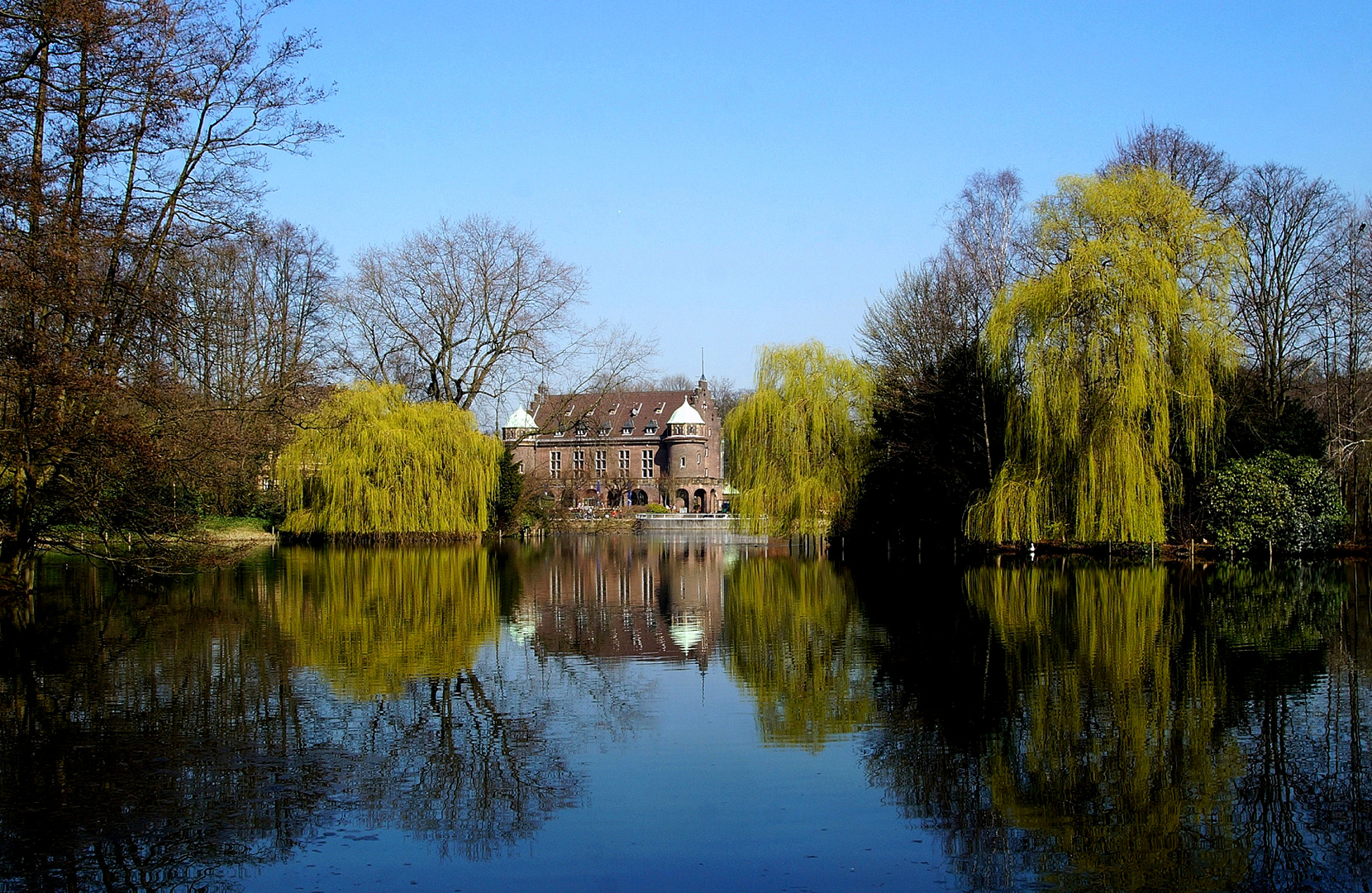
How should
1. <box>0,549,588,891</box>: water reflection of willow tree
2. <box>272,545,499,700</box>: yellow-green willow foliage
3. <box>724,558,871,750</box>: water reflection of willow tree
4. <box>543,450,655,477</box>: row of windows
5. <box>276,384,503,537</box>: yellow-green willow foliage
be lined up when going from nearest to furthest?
<box>0,549,588,891</box>: water reflection of willow tree
<box>724,558,871,750</box>: water reflection of willow tree
<box>272,545,499,700</box>: yellow-green willow foliage
<box>276,384,503,537</box>: yellow-green willow foliage
<box>543,450,655,477</box>: row of windows

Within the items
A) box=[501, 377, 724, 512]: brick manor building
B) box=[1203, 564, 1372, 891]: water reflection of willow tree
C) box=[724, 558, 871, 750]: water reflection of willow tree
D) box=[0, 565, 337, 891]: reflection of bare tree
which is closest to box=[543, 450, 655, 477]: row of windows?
box=[501, 377, 724, 512]: brick manor building

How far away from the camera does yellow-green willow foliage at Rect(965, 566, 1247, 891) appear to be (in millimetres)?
5520

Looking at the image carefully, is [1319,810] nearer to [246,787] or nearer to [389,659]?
[246,787]

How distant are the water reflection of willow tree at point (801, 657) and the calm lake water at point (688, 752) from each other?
67mm

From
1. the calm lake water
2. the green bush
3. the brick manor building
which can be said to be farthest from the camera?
the brick manor building

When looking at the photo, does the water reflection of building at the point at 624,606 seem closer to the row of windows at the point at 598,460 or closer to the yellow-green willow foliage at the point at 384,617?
the yellow-green willow foliage at the point at 384,617

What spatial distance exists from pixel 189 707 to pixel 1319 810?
25.4ft

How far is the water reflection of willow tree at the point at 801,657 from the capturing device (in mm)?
8789

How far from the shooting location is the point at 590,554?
3416 cm

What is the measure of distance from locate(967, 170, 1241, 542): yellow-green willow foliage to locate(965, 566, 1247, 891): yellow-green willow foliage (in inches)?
424

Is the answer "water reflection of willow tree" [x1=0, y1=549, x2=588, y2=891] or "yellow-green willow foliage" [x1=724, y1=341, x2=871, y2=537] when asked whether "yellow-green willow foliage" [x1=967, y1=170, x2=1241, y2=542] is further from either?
"water reflection of willow tree" [x1=0, y1=549, x2=588, y2=891]

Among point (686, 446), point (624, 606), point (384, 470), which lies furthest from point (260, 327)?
point (686, 446)

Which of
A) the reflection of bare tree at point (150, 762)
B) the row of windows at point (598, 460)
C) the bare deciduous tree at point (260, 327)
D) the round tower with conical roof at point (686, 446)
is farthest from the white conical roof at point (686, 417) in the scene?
the reflection of bare tree at point (150, 762)

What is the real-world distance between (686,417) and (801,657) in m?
71.3
